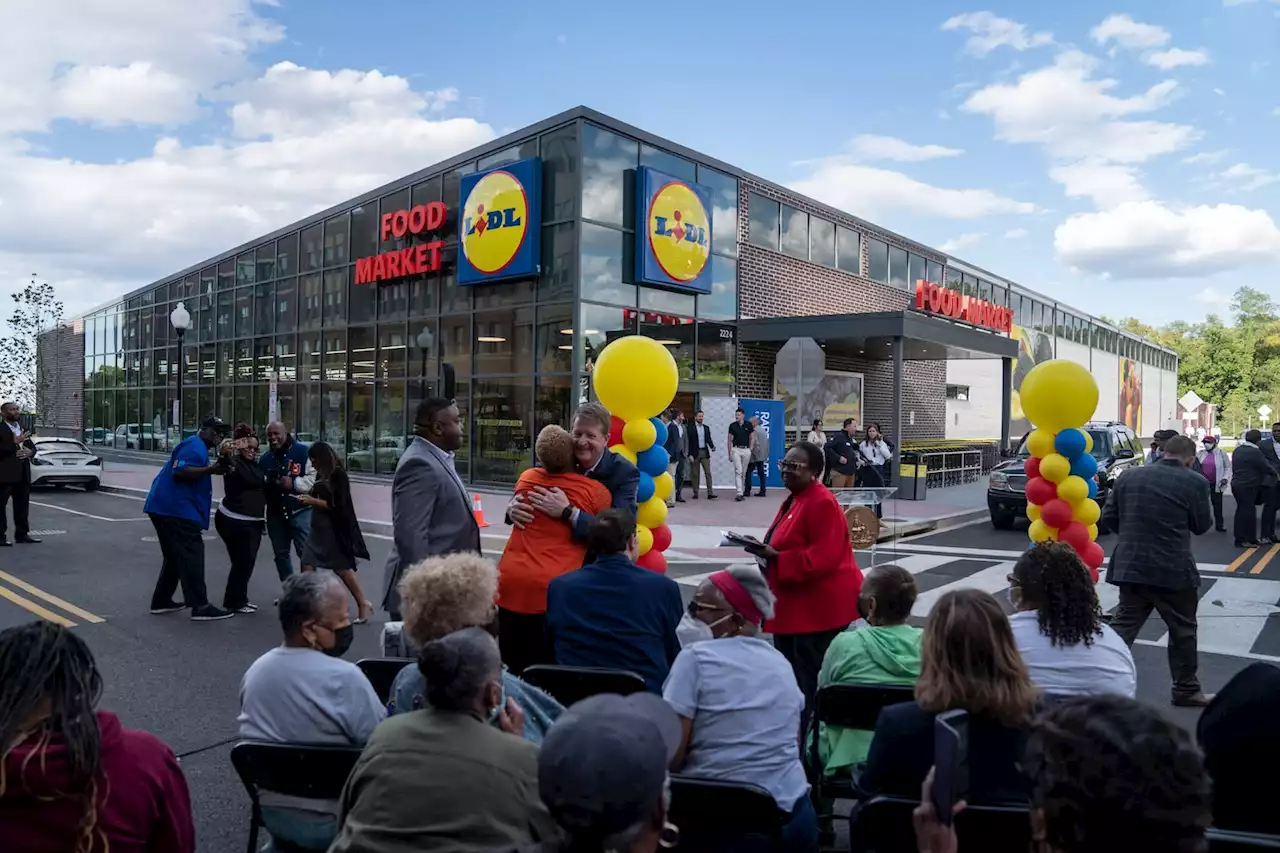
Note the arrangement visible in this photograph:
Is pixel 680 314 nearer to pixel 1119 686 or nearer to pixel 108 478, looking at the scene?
pixel 108 478

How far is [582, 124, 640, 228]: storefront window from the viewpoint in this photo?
1889 cm

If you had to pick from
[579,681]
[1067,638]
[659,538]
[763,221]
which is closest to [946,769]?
[1067,638]

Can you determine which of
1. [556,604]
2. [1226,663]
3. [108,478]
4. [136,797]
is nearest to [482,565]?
[556,604]

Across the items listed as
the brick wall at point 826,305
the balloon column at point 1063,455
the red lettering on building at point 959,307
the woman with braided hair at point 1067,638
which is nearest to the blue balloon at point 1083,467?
the balloon column at point 1063,455

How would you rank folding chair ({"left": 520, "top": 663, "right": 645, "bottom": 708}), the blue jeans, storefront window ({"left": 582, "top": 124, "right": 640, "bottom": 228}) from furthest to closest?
storefront window ({"left": 582, "top": 124, "right": 640, "bottom": 228}) < the blue jeans < folding chair ({"left": 520, "top": 663, "right": 645, "bottom": 708})

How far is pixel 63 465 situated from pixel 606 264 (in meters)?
13.5

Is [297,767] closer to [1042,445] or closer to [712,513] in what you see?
[1042,445]

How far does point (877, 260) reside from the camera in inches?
1130

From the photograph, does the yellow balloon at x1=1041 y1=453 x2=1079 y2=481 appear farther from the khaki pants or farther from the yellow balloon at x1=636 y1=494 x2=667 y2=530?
the khaki pants

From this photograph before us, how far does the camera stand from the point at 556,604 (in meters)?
3.84

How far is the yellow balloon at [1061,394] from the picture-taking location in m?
7.79

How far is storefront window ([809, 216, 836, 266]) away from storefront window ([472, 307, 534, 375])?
31.1ft

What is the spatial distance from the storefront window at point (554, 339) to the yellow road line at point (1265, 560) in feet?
41.3

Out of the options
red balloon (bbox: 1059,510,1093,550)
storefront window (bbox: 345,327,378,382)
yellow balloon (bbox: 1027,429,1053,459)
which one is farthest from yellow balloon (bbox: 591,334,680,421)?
storefront window (bbox: 345,327,378,382)
